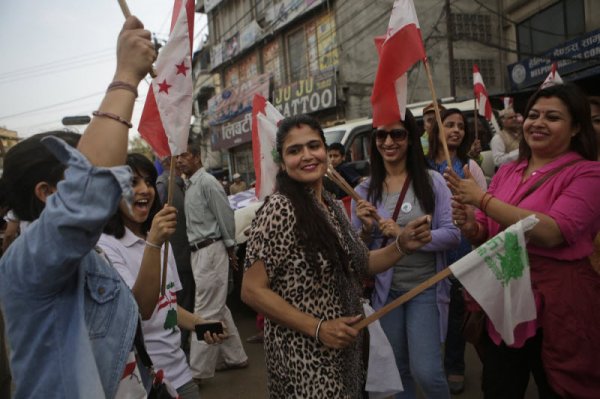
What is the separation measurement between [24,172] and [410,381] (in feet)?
7.75

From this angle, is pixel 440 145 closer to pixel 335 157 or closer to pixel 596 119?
pixel 596 119

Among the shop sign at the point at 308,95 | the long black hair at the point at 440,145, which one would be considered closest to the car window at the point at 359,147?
the long black hair at the point at 440,145

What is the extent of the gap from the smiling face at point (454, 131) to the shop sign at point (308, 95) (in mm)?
12952

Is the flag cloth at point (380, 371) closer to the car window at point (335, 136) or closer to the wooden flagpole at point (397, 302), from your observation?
the wooden flagpole at point (397, 302)

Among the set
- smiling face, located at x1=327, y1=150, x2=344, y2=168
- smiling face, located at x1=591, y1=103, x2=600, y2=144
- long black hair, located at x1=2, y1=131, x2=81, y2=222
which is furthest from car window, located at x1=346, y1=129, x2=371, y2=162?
long black hair, located at x1=2, y1=131, x2=81, y2=222

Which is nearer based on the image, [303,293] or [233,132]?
[303,293]

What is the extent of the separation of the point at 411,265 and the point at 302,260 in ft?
3.50

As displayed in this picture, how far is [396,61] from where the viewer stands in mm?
2648

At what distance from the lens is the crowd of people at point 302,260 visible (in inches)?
39.0

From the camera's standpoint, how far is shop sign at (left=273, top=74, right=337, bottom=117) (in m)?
16.8

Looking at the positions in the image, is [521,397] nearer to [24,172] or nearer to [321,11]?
[24,172]

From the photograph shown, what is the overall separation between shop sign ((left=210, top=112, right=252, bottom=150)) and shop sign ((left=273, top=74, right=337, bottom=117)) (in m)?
2.89

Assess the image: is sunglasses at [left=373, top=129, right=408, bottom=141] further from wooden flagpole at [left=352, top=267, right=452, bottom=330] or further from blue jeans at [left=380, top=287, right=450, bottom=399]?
wooden flagpole at [left=352, top=267, right=452, bottom=330]

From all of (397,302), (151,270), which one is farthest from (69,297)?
(397,302)
